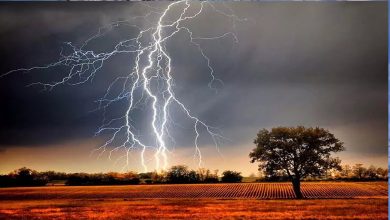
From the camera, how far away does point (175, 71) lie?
911 cm

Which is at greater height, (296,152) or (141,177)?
(296,152)

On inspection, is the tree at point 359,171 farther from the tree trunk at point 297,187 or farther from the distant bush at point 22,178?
the distant bush at point 22,178

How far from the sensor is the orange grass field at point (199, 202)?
8.71 metres

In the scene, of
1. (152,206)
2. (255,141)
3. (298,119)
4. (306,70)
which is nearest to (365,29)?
(306,70)

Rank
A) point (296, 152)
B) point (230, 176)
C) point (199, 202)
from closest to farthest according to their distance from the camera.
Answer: point (230, 176)
point (199, 202)
point (296, 152)

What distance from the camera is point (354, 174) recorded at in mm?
9375

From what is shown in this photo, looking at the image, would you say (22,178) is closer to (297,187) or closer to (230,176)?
(230,176)

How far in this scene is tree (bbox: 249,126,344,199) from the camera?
934 centimetres

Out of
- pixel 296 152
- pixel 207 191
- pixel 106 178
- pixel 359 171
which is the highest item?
pixel 296 152

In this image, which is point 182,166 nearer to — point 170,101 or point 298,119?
point 170,101

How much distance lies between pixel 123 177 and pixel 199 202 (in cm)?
144

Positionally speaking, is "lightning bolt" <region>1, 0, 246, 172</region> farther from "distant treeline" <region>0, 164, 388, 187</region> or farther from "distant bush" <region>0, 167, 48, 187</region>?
"distant bush" <region>0, 167, 48, 187</region>

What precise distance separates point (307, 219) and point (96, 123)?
3797mm

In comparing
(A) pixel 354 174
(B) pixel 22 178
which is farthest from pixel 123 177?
(A) pixel 354 174
